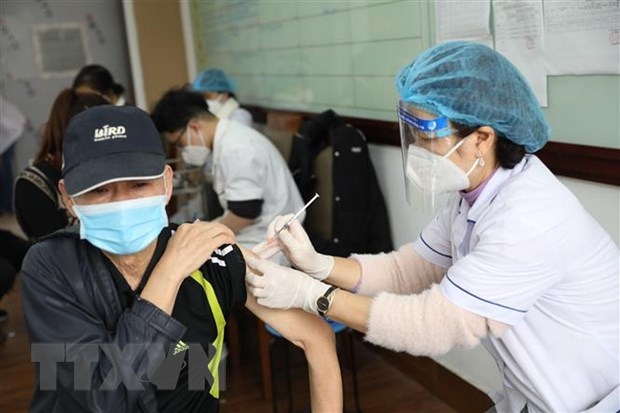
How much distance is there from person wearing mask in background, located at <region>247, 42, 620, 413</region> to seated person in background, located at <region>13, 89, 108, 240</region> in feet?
5.31

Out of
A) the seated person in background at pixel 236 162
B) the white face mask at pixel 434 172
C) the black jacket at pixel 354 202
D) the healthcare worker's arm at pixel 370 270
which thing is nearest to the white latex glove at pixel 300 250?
the healthcare worker's arm at pixel 370 270

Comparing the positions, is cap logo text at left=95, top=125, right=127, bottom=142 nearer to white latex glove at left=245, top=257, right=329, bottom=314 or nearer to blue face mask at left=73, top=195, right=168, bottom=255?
blue face mask at left=73, top=195, right=168, bottom=255

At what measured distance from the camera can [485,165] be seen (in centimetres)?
135

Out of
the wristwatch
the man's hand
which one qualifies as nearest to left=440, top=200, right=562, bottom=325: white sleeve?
the wristwatch

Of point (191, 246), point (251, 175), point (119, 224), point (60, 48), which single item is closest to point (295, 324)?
point (191, 246)

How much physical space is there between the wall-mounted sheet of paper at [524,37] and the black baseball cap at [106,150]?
1.18 metres

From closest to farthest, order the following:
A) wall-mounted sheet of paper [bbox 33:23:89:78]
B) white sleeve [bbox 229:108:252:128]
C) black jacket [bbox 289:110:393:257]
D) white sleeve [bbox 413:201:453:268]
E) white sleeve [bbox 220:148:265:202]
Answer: white sleeve [bbox 413:201:453:268] → black jacket [bbox 289:110:393:257] → white sleeve [bbox 220:148:265:202] → white sleeve [bbox 229:108:252:128] → wall-mounted sheet of paper [bbox 33:23:89:78]

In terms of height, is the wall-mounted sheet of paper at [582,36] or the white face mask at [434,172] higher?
the wall-mounted sheet of paper at [582,36]

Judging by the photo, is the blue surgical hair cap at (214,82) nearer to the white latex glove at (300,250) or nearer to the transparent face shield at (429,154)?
the white latex glove at (300,250)

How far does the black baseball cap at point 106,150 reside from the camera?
3.89ft

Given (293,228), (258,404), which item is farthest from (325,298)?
(258,404)

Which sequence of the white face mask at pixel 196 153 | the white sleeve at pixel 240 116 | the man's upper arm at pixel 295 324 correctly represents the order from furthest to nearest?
the white sleeve at pixel 240 116
the white face mask at pixel 196 153
the man's upper arm at pixel 295 324

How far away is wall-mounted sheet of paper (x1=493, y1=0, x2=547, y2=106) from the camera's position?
1.80 m

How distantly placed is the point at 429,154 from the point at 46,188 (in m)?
1.89
